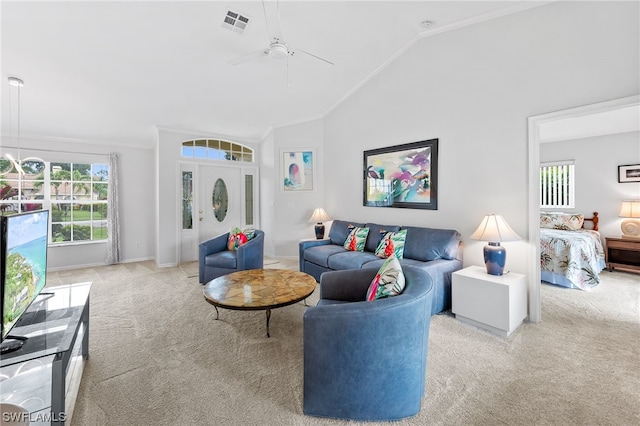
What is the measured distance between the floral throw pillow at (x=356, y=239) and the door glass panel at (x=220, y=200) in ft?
10.1

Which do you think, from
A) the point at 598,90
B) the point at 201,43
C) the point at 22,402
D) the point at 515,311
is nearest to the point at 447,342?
the point at 515,311

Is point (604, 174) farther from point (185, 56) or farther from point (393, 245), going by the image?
point (185, 56)

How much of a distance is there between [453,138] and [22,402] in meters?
4.45

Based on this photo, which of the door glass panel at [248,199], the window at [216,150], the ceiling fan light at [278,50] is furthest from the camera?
the door glass panel at [248,199]

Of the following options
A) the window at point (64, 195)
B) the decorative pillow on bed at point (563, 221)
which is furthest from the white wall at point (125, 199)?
the decorative pillow on bed at point (563, 221)

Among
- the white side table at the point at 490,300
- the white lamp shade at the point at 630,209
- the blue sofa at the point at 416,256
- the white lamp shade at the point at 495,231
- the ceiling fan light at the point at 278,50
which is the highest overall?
the ceiling fan light at the point at 278,50

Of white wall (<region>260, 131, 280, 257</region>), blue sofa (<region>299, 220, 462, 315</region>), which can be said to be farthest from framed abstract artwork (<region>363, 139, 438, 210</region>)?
white wall (<region>260, 131, 280, 257</region>)

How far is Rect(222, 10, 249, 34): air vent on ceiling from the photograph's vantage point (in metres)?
2.92

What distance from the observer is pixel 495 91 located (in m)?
3.14

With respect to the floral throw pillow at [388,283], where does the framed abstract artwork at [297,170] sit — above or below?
above

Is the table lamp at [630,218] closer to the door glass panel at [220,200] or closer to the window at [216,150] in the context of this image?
the window at [216,150]

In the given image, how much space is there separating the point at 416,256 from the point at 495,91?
6.80ft

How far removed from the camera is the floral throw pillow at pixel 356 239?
4.14 meters

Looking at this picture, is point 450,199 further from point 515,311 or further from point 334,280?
point 334,280
